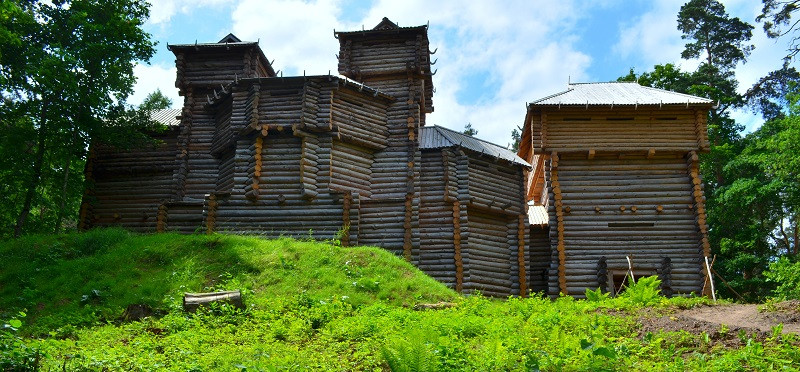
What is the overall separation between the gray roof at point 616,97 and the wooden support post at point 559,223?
221 centimetres

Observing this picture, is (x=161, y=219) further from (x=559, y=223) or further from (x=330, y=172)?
(x=559, y=223)

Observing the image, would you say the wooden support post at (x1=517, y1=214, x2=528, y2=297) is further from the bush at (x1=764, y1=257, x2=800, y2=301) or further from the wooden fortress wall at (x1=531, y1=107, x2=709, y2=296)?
the bush at (x1=764, y1=257, x2=800, y2=301)

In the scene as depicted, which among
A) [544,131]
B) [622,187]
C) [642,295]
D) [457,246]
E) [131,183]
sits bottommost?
[642,295]

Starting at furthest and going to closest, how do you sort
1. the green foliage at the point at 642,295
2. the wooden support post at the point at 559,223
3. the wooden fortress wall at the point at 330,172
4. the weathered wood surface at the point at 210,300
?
the wooden support post at the point at 559,223
the wooden fortress wall at the point at 330,172
the weathered wood surface at the point at 210,300
the green foliage at the point at 642,295

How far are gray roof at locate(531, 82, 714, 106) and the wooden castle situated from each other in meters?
0.14

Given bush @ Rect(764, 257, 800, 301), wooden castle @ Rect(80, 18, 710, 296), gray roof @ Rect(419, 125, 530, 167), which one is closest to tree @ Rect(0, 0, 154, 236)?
wooden castle @ Rect(80, 18, 710, 296)

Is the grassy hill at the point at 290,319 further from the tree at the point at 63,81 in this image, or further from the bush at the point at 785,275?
the bush at the point at 785,275

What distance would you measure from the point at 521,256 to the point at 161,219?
45.4ft

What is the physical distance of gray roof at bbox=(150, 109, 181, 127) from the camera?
97.5 feet

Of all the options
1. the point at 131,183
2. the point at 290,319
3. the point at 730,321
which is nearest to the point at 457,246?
the point at 290,319

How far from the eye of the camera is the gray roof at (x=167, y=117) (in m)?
29.7

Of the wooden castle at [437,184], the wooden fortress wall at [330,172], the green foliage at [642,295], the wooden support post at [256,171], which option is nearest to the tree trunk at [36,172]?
the wooden castle at [437,184]

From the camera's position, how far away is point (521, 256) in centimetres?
2595

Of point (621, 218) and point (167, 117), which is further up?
point (167, 117)
